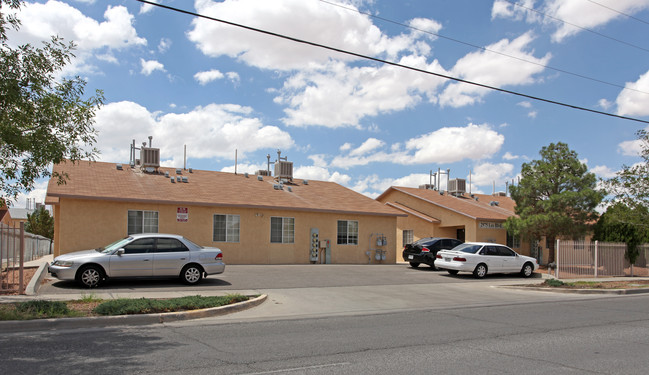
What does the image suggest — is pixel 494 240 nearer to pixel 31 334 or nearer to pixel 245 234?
pixel 245 234

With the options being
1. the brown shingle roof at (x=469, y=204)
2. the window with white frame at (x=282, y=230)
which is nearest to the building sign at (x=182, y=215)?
the window with white frame at (x=282, y=230)

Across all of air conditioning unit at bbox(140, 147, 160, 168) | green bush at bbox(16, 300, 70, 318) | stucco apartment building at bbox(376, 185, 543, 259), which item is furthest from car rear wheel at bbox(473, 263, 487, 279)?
air conditioning unit at bbox(140, 147, 160, 168)

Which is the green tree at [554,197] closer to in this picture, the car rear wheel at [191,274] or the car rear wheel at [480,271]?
the car rear wheel at [480,271]

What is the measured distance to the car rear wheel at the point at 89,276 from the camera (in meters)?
13.4

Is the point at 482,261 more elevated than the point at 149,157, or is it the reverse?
the point at 149,157

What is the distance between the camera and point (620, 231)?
25.8 meters

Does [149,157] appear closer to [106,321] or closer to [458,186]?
[106,321]

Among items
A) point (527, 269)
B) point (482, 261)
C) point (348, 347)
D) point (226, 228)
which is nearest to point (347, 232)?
point (226, 228)

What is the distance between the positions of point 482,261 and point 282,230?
9190 mm

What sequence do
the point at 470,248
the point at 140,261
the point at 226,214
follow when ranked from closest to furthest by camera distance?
the point at 140,261 → the point at 470,248 → the point at 226,214

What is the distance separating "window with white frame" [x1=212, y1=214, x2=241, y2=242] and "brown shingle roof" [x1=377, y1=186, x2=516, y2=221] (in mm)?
13617

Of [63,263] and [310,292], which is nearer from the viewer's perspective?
[63,263]

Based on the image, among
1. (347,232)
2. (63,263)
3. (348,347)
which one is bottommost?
(348,347)

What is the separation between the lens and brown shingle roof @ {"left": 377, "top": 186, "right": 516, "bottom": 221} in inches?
1202
